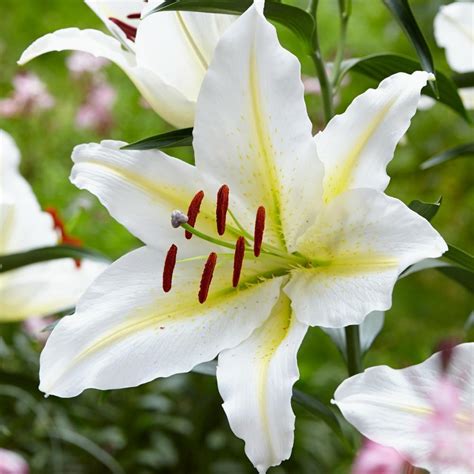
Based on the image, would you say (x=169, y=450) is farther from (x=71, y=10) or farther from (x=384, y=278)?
(x=71, y=10)

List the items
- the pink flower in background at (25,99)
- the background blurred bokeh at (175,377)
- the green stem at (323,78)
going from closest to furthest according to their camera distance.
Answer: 1. the green stem at (323,78)
2. the background blurred bokeh at (175,377)
3. the pink flower in background at (25,99)

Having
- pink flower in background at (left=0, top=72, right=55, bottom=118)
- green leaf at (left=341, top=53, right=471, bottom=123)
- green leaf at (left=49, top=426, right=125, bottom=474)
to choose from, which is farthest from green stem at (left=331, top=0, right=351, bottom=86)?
pink flower in background at (left=0, top=72, right=55, bottom=118)

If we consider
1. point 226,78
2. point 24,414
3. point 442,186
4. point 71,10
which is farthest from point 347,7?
point 71,10

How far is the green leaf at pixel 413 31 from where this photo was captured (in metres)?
0.41

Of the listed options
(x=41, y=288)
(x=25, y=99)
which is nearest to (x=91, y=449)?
(x=41, y=288)

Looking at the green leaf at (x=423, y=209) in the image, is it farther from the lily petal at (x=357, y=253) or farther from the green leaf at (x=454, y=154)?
the green leaf at (x=454, y=154)

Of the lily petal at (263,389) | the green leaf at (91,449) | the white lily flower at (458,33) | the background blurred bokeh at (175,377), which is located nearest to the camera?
the lily petal at (263,389)

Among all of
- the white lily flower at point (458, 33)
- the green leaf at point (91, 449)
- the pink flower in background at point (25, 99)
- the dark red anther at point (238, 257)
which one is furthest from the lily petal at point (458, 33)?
the pink flower in background at point (25, 99)

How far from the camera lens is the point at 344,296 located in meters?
0.39

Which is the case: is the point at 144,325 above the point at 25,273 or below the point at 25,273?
above

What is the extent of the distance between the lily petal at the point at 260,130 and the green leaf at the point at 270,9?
0.02 m

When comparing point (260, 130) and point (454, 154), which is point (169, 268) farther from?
point (454, 154)

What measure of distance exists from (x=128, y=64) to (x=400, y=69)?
0.14m

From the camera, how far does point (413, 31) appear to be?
1.40ft
